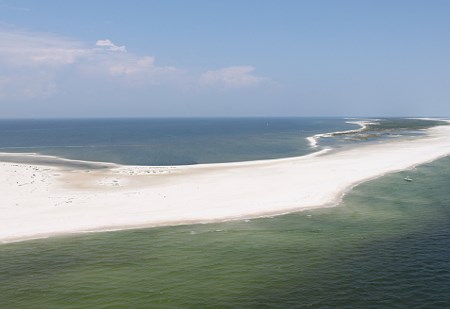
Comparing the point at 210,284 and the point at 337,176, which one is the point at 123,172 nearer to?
the point at 337,176

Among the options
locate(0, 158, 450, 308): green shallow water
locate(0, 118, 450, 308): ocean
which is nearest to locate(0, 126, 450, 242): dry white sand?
locate(0, 118, 450, 308): ocean

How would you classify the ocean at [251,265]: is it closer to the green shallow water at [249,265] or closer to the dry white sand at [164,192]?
the green shallow water at [249,265]

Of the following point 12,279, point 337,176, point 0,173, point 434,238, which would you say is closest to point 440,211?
point 434,238

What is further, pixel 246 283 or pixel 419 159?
pixel 419 159

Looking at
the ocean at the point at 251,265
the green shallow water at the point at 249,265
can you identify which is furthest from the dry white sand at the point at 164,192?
the green shallow water at the point at 249,265

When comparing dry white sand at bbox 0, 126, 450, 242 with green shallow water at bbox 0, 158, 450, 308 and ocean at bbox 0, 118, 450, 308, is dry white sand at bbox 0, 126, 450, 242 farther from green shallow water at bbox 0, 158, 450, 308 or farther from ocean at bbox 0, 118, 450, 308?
green shallow water at bbox 0, 158, 450, 308

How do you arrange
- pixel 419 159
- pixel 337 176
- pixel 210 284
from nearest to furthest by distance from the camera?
pixel 210 284
pixel 337 176
pixel 419 159

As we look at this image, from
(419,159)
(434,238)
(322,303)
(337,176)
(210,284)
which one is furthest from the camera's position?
(419,159)
